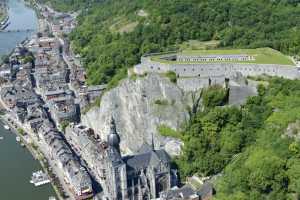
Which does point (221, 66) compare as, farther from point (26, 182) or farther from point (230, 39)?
point (26, 182)

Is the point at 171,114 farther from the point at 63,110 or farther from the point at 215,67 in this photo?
the point at 63,110

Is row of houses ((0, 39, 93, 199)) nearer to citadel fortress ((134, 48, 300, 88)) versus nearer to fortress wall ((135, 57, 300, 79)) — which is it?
citadel fortress ((134, 48, 300, 88))

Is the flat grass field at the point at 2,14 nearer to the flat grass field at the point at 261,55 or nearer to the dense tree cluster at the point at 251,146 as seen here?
the flat grass field at the point at 261,55

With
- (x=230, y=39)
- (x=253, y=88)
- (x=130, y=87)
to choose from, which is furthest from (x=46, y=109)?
(x=253, y=88)

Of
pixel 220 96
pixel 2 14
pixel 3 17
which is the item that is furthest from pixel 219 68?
pixel 2 14

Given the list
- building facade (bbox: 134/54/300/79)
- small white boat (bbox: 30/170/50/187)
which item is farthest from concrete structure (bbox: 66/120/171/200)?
building facade (bbox: 134/54/300/79)

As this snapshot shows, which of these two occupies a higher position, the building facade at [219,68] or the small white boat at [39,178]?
the building facade at [219,68]

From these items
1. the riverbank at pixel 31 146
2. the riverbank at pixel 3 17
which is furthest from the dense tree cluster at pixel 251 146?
the riverbank at pixel 3 17
